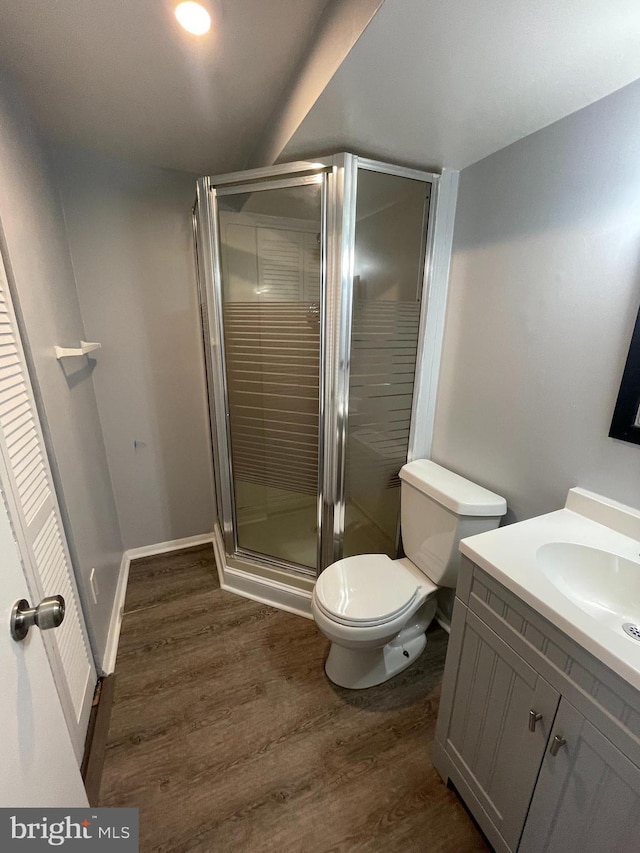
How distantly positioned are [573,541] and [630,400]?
0.45m

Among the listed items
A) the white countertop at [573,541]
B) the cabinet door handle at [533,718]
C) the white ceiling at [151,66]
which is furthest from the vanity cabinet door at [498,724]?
the white ceiling at [151,66]

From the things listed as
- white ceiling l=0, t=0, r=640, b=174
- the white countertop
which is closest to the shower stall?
white ceiling l=0, t=0, r=640, b=174

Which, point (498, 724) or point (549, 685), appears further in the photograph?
point (498, 724)

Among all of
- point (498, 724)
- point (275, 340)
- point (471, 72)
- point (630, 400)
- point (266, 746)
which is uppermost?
point (471, 72)

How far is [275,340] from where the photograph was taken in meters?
1.72

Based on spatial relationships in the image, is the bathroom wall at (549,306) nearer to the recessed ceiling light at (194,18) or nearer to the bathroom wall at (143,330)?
the recessed ceiling light at (194,18)

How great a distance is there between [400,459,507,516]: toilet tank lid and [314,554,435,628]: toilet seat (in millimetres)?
391

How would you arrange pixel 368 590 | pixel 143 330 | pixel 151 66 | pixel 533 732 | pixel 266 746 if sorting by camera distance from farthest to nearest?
pixel 143 330, pixel 368 590, pixel 266 746, pixel 151 66, pixel 533 732

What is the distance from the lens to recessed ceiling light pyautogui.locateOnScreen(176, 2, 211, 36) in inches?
36.9

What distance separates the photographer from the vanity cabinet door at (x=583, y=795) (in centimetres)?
69

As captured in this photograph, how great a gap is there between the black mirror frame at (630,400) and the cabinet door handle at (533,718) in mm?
795

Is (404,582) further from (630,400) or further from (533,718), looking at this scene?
(630,400)

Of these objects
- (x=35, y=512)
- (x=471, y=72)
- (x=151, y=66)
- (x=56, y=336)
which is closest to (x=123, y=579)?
(x=35, y=512)

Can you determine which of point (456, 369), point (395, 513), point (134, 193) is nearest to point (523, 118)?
point (456, 369)
